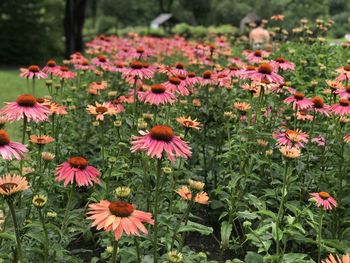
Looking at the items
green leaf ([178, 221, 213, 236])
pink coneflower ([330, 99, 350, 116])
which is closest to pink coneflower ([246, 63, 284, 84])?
pink coneflower ([330, 99, 350, 116])

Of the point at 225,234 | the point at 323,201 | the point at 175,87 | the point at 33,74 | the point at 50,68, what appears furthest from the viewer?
the point at 50,68

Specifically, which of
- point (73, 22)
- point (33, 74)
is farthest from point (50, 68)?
point (73, 22)

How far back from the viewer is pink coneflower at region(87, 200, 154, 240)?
54.6 inches

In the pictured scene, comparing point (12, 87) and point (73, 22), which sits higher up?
point (73, 22)

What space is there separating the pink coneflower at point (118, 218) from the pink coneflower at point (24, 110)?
79cm

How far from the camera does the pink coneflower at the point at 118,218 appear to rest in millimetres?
1387

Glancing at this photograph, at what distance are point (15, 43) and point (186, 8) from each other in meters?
35.1

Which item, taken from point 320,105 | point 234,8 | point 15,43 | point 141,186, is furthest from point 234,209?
point 234,8

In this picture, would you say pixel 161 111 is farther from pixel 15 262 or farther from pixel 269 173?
pixel 15 262

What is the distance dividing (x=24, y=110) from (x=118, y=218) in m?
0.91

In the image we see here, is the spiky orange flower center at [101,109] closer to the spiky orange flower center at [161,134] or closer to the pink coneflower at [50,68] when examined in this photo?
the spiky orange flower center at [161,134]

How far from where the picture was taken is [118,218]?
1419 millimetres

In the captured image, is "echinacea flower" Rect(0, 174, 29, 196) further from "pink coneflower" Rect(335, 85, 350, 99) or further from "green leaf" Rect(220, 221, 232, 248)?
"pink coneflower" Rect(335, 85, 350, 99)

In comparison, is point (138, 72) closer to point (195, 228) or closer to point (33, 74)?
point (33, 74)
